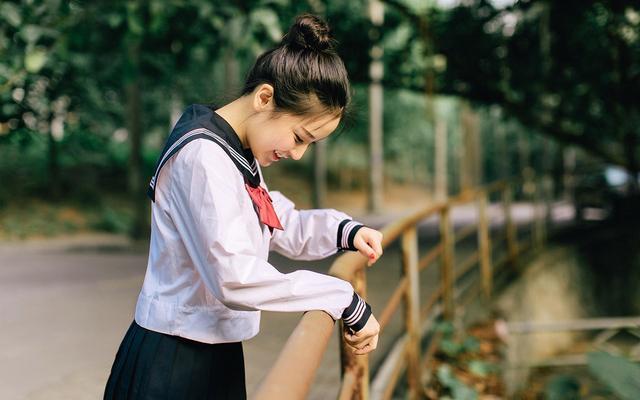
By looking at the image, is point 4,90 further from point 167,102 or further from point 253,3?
point 167,102

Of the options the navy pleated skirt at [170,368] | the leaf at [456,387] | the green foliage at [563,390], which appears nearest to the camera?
the navy pleated skirt at [170,368]

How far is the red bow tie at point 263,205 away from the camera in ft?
4.71

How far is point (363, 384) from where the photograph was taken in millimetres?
1831

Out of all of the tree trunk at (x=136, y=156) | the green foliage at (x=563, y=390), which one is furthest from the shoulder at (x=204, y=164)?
the tree trunk at (x=136, y=156)

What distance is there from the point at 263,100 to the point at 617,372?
4.60 ft

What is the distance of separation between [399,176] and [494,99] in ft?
93.4

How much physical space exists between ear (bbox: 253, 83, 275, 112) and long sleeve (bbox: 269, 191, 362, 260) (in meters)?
0.42

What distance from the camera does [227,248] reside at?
1.22 metres

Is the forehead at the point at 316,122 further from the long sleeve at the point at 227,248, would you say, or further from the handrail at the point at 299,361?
the handrail at the point at 299,361

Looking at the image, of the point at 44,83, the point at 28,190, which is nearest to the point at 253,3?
the point at 44,83

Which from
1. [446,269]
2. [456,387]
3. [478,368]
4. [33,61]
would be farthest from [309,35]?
[446,269]

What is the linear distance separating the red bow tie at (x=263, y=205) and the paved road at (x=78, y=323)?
391 mm

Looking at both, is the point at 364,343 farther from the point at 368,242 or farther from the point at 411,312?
the point at 411,312

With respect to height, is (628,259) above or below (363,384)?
below
